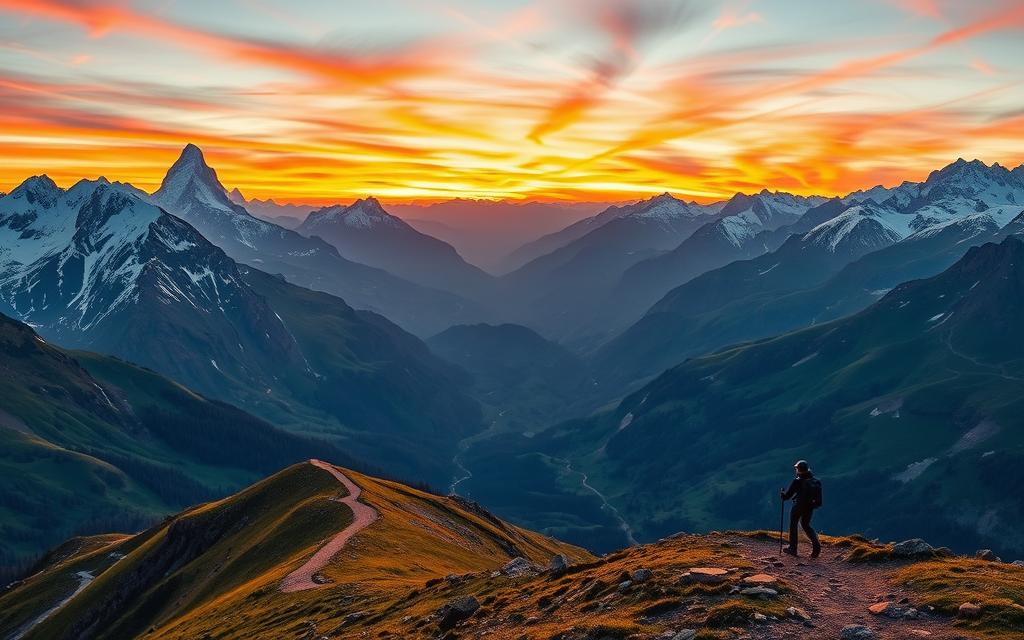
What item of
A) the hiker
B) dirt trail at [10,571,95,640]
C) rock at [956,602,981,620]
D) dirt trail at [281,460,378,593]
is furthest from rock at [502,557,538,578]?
dirt trail at [10,571,95,640]

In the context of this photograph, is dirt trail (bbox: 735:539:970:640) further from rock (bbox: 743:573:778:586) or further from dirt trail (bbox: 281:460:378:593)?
dirt trail (bbox: 281:460:378:593)

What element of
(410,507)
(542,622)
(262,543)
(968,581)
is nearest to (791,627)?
(968,581)

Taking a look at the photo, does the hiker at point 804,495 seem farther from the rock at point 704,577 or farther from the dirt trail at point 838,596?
the rock at point 704,577

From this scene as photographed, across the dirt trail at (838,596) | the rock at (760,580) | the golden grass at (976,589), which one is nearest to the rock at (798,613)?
the dirt trail at (838,596)

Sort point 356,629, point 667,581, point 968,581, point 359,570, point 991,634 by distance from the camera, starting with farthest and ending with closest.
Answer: point 359,570 < point 356,629 < point 667,581 < point 968,581 < point 991,634

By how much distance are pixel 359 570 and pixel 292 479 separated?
2663 inches

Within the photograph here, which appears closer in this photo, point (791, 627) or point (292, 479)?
point (791, 627)

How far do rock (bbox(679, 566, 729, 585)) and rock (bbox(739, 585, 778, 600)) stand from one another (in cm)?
247

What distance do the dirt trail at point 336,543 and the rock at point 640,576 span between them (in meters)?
43.5

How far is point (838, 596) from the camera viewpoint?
45.4m

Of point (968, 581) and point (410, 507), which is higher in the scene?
point (968, 581)

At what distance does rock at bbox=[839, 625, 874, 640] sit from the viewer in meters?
39.3

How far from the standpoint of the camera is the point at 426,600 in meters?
66.8

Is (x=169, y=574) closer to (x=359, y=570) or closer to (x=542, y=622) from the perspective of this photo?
(x=359, y=570)
